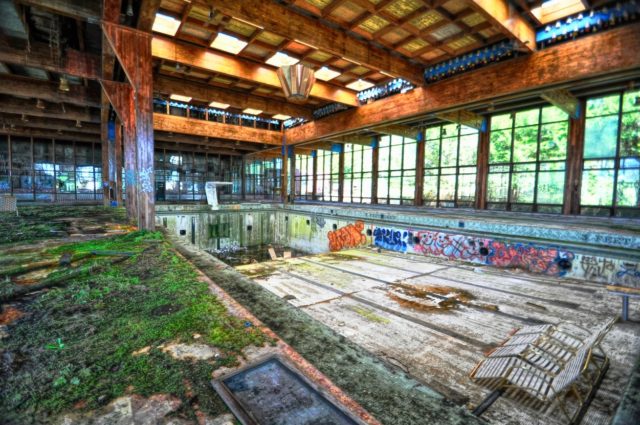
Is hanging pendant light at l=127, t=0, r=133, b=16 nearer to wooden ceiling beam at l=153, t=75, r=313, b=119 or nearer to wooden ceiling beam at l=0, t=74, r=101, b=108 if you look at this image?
wooden ceiling beam at l=153, t=75, r=313, b=119

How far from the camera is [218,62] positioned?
8430 mm

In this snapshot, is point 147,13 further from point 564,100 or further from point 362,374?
point 564,100

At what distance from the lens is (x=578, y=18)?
20.4 ft

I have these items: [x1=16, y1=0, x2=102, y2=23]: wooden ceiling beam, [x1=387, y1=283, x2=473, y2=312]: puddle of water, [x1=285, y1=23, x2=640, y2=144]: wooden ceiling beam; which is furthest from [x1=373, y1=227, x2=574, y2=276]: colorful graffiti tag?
[x1=16, y1=0, x2=102, y2=23]: wooden ceiling beam

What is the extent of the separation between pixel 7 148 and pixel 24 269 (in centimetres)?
2143

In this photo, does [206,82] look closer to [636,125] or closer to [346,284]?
[346,284]

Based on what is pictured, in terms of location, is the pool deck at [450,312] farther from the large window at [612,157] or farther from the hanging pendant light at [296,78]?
the large window at [612,157]

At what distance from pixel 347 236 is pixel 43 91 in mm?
12078

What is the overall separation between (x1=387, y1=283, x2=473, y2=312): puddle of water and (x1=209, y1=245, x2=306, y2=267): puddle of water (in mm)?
9521

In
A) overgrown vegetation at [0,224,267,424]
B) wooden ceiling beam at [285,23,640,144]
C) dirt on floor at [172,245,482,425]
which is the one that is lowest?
dirt on floor at [172,245,482,425]

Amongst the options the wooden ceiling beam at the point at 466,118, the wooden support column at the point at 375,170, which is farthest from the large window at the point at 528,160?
the wooden support column at the point at 375,170

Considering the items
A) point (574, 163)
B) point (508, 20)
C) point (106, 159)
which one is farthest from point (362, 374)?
point (106, 159)

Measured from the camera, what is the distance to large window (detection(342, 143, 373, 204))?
64.2 ft

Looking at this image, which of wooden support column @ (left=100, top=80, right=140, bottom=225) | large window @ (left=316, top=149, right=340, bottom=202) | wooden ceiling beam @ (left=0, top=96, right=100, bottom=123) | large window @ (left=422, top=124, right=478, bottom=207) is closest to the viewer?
wooden support column @ (left=100, top=80, right=140, bottom=225)
